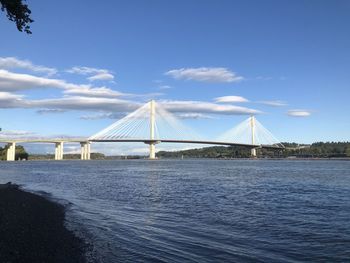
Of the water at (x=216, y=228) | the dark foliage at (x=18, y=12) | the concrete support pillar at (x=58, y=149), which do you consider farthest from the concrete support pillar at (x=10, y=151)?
the dark foliage at (x=18, y=12)

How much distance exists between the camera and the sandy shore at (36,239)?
943cm

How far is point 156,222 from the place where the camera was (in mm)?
15906

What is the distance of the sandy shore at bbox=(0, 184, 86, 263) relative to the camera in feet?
30.9

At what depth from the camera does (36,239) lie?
36.6 ft

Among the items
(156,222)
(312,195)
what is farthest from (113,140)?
(156,222)

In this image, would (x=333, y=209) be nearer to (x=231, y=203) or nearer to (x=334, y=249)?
(x=231, y=203)

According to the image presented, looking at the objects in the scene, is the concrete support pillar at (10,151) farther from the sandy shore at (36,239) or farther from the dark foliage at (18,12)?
the dark foliage at (18,12)

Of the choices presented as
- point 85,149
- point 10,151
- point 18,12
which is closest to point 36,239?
point 18,12

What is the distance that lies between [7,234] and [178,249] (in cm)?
430

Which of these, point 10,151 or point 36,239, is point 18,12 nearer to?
point 36,239

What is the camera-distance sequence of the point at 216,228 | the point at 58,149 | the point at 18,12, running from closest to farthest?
the point at 18,12 → the point at 216,228 → the point at 58,149

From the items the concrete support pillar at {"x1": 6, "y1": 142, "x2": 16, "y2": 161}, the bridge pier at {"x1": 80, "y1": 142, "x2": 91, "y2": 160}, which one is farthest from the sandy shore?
the concrete support pillar at {"x1": 6, "y1": 142, "x2": 16, "y2": 161}

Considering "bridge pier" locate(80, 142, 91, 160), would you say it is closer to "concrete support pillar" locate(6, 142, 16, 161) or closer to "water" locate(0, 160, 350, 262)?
"concrete support pillar" locate(6, 142, 16, 161)

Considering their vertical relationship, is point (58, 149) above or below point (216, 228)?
above
